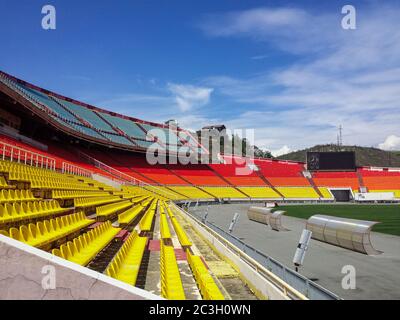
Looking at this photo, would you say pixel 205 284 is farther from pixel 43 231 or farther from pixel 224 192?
pixel 224 192

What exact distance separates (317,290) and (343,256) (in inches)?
309

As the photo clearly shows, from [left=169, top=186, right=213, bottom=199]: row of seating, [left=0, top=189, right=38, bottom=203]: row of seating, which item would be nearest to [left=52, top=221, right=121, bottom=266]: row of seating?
[left=0, top=189, right=38, bottom=203]: row of seating

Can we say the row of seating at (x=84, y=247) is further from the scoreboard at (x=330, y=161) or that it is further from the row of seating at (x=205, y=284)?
the scoreboard at (x=330, y=161)

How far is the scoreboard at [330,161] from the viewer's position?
198ft

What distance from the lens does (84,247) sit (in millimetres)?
6562

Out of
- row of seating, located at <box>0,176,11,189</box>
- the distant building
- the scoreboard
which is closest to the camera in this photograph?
row of seating, located at <box>0,176,11,189</box>

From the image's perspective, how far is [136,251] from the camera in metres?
7.91

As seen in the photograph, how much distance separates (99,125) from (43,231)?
42.7 meters

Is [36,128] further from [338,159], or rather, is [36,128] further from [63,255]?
[338,159]

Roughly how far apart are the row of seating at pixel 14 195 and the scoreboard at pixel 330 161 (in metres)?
58.1

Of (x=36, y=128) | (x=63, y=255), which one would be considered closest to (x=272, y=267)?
(x=63, y=255)

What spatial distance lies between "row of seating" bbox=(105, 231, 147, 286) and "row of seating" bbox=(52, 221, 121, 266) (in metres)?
0.48

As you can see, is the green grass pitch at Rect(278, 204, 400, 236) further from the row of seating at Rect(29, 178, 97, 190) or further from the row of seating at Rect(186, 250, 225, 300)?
the row of seating at Rect(29, 178, 97, 190)

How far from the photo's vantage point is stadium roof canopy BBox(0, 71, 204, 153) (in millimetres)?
34594
